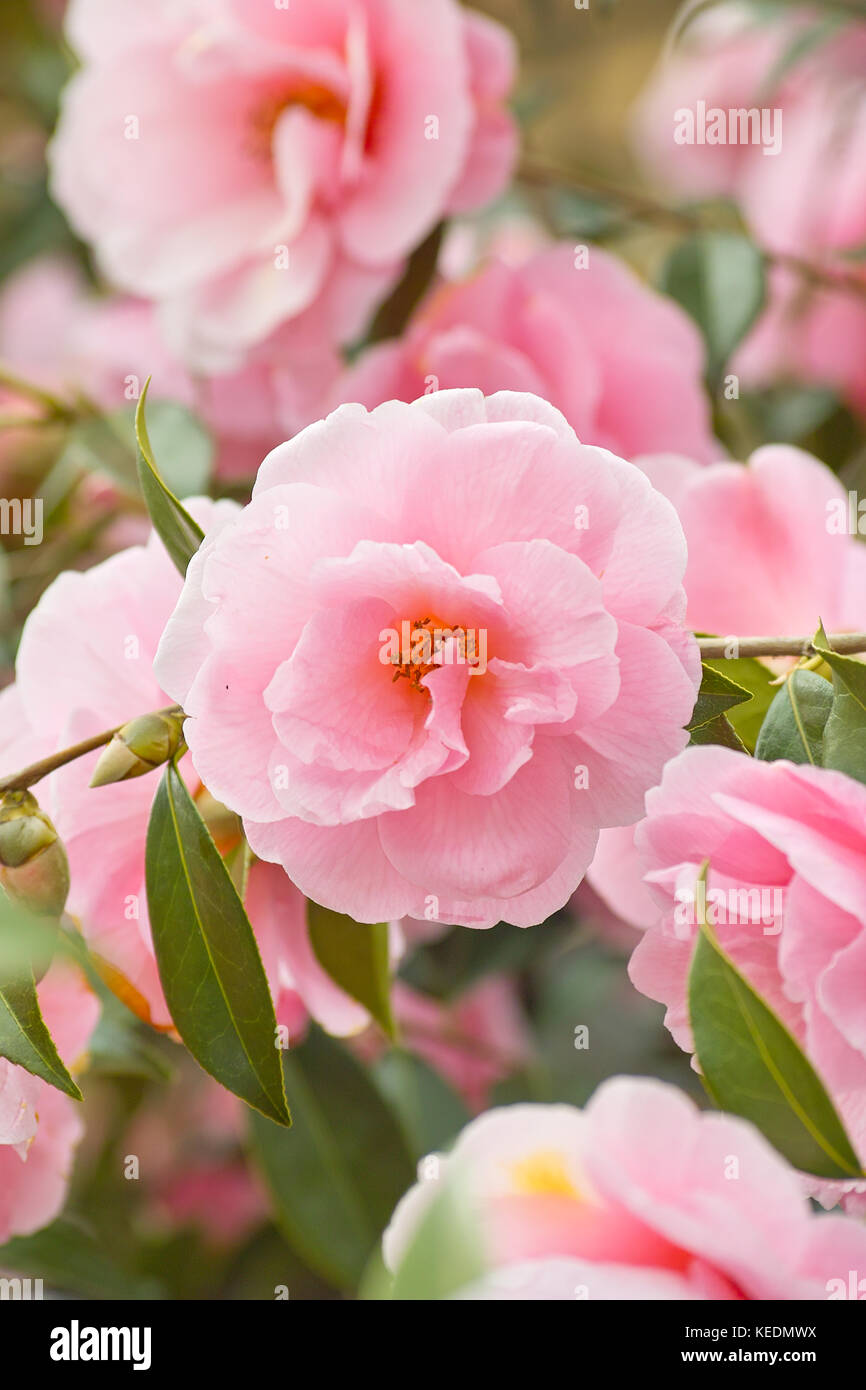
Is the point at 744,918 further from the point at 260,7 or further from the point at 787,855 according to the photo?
the point at 260,7

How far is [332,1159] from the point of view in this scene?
73 cm

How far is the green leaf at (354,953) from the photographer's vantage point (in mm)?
451

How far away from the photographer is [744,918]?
36 centimetres

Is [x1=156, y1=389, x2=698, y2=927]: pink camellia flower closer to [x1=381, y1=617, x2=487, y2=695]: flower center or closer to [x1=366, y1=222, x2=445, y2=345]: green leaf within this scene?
[x1=381, y1=617, x2=487, y2=695]: flower center

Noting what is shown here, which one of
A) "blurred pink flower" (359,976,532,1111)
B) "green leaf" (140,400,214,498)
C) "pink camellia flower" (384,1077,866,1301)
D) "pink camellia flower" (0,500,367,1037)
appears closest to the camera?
"pink camellia flower" (384,1077,866,1301)

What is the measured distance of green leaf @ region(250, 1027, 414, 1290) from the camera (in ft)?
2.32

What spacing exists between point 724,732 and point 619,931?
18.2 inches

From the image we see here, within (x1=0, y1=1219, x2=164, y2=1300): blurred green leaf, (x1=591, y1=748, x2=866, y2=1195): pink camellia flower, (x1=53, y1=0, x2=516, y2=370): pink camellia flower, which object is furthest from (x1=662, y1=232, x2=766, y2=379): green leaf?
(x1=0, y1=1219, x2=164, y2=1300): blurred green leaf

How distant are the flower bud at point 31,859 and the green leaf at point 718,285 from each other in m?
0.47

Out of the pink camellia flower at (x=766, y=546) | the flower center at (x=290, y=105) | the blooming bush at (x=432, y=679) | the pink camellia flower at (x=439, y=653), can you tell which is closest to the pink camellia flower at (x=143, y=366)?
the blooming bush at (x=432, y=679)

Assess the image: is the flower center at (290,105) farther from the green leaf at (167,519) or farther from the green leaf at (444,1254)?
the green leaf at (444,1254)

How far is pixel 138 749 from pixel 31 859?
0.04 m

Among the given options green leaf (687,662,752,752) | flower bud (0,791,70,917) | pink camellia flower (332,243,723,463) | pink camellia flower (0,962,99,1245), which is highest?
pink camellia flower (332,243,723,463)

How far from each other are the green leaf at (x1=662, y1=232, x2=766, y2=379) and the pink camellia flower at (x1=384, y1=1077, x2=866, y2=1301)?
0.49 metres
